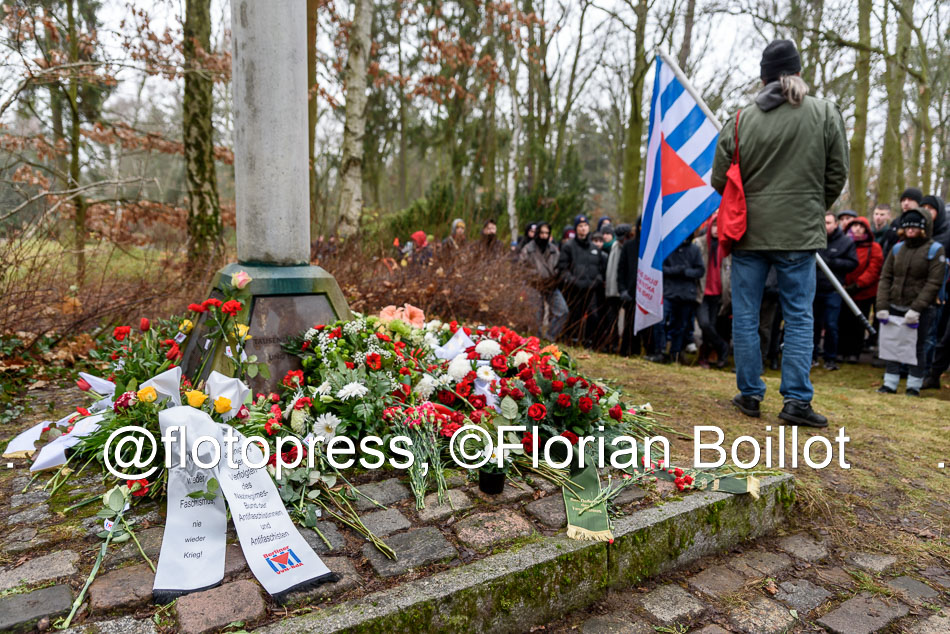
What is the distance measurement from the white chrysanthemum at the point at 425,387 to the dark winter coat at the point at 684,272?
455 centimetres

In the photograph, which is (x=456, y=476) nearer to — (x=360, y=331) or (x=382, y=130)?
(x=360, y=331)

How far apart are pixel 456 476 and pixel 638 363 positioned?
11.8 feet

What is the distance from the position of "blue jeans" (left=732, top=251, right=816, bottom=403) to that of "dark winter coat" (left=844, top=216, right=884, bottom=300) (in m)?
4.30

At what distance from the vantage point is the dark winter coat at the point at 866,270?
23.5 ft

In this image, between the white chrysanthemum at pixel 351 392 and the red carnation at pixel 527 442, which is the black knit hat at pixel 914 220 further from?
the white chrysanthemum at pixel 351 392

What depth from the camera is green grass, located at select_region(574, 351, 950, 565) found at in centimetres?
251

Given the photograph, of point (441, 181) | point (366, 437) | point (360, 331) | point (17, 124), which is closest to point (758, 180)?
point (360, 331)

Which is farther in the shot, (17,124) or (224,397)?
(17,124)

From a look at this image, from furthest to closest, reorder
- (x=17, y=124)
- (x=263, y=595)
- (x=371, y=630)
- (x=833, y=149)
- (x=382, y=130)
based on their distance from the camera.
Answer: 1. (x=382, y=130)
2. (x=17, y=124)
3. (x=833, y=149)
4. (x=263, y=595)
5. (x=371, y=630)

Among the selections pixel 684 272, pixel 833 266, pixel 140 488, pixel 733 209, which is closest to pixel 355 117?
pixel 684 272

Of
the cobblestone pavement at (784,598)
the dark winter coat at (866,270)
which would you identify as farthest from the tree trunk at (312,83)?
the dark winter coat at (866,270)

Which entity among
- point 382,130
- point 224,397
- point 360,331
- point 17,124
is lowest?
point 224,397

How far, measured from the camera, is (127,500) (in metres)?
2.18

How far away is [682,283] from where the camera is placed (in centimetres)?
692
